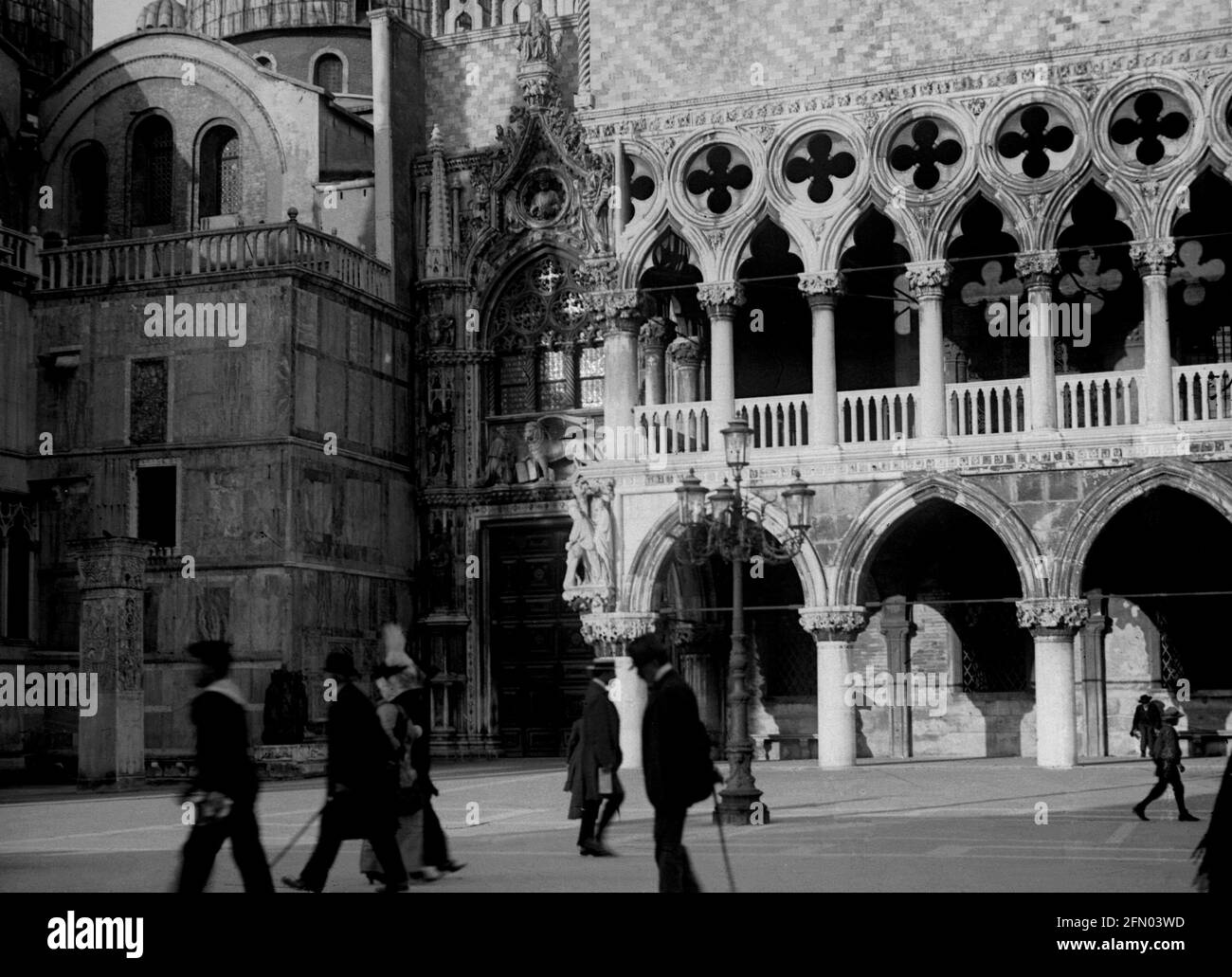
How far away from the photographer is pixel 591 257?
1121 inches

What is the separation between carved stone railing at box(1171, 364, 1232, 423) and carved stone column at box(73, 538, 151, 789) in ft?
41.8

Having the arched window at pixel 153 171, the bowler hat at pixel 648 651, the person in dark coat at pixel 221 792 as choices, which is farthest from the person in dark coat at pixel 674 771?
the arched window at pixel 153 171

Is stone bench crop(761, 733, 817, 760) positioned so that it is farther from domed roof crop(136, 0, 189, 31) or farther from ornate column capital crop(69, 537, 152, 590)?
domed roof crop(136, 0, 189, 31)

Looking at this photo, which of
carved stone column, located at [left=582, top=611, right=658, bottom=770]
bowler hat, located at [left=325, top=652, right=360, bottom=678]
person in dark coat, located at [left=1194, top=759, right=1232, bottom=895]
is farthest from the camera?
carved stone column, located at [left=582, top=611, right=658, bottom=770]

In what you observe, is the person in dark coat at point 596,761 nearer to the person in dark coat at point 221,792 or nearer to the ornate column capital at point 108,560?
the person in dark coat at point 221,792

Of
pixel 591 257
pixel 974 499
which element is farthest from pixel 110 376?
pixel 974 499

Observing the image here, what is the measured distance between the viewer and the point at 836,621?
25484 millimetres

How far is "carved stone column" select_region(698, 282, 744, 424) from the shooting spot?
26359mm

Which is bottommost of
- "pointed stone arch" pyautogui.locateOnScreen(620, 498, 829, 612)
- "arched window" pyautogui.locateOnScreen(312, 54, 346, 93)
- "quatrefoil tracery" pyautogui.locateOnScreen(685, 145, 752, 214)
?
"pointed stone arch" pyautogui.locateOnScreen(620, 498, 829, 612)

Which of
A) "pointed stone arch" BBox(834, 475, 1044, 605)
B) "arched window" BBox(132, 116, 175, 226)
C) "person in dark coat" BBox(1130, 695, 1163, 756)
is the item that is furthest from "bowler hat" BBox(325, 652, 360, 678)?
"arched window" BBox(132, 116, 175, 226)

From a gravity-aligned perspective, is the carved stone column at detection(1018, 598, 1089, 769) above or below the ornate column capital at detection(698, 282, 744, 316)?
below

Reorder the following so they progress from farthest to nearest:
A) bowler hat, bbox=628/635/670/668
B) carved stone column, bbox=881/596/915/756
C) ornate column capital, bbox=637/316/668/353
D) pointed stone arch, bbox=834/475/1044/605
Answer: ornate column capital, bbox=637/316/668/353 → carved stone column, bbox=881/596/915/756 → pointed stone arch, bbox=834/475/1044/605 → bowler hat, bbox=628/635/670/668

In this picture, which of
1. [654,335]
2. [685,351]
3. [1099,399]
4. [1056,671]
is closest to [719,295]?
[654,335]

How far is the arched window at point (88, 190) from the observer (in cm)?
3241
